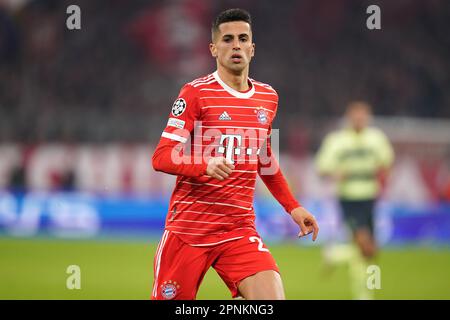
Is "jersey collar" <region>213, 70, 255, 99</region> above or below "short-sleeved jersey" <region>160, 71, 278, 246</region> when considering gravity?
above

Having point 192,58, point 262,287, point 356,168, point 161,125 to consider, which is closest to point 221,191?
point 262,287

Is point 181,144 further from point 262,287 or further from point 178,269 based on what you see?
point 262,287

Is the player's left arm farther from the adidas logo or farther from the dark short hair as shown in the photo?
the dark short hair

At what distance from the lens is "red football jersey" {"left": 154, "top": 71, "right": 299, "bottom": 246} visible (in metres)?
4.99

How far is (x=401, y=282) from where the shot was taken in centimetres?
1001

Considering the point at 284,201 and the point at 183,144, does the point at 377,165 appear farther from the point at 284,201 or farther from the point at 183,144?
the point at 183,144

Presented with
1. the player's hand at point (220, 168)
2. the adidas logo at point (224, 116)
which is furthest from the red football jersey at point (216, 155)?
the player's hand at point (220, 168)

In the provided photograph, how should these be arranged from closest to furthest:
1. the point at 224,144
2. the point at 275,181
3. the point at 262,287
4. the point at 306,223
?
the point at 262,287, the point at 224,144, the point at 306,223, the point at 275,181

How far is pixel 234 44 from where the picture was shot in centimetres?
501

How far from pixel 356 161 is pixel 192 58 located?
9488 millimetres

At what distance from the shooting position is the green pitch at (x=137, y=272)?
8984 mm

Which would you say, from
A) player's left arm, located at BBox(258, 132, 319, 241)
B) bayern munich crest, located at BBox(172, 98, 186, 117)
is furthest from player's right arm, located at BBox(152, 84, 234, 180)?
player's left arm, located at BBox(258, 132, 319, 241)

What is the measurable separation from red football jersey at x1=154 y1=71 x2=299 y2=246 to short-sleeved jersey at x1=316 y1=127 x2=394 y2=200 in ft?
18.2
